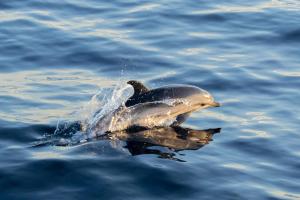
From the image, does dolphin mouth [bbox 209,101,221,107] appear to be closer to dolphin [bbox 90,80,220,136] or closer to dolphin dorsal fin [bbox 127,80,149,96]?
dolphin [bbox 90,80,220,136]

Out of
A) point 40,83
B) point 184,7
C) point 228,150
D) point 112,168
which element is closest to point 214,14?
point 184,7

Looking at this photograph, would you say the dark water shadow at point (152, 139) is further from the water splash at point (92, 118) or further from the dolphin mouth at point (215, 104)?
the dolphin mouth at point (215, 104)

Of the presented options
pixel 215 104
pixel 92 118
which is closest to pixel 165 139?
pixel 92 118

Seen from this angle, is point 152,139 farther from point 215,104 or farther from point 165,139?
point 215,104

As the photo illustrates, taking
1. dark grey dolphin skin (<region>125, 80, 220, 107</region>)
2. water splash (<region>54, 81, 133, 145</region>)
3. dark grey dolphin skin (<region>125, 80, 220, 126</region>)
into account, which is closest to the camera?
water splash (<region>54, 81, 133, 145</region>)

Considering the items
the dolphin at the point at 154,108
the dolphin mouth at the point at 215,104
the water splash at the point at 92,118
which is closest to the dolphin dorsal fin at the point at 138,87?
the dolphin at the point at 154,108

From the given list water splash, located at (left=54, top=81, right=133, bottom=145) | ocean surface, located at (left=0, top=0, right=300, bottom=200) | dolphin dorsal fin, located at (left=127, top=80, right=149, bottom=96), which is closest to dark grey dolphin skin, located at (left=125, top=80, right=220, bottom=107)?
dolphin dorsal fin, located at (left=127, top=80, right=149, bottom=96)

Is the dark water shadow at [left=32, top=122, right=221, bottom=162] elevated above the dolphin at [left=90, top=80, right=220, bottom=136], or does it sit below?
below

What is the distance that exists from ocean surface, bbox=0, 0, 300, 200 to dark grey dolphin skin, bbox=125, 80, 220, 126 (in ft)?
0.85

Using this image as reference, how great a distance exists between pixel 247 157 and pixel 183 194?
6.20ft

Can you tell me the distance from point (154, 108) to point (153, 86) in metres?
2.57

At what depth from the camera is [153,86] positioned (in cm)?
1575

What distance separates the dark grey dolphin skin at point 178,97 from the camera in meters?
13.1

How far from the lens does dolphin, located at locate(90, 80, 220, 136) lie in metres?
12.9
